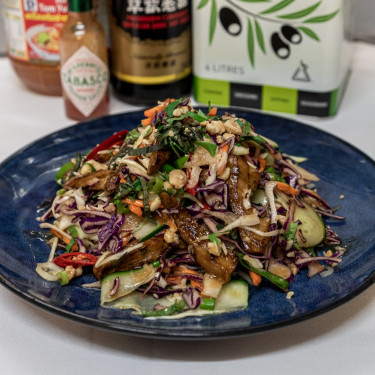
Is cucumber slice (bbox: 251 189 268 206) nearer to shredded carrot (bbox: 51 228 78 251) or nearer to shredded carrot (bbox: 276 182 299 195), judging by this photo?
shredded carrot (bbox: 276 182 299 195)

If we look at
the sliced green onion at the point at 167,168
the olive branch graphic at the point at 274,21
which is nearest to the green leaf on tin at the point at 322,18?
the olive branch graphic at the point at 274,21

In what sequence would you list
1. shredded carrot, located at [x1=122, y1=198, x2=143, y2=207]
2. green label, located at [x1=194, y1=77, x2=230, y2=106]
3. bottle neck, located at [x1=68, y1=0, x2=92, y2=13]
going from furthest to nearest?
green label, located at [x1=194, y1=77, x2=230, y2=106] < bottle neck, located at [x1=68, y1=0, x2=92, y2=13] < shredded carrot, located at [x1=122, y1=198, x2=143, y2=207]

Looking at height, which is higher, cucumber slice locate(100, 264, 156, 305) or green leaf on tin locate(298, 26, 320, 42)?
green leaf on tin locate(298, 26, 320, 42)

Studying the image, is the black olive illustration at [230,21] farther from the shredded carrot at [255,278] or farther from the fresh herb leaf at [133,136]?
the shredded carrot at [255,278]

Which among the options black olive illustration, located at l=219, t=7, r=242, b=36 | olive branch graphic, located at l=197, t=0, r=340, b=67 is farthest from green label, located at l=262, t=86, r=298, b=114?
black olive illustration, located at l=219, t=7, r=242, b=36

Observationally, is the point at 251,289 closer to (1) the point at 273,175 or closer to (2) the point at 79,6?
(1) the point at 273,175

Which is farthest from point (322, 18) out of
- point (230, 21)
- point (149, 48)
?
point (149, 48)
